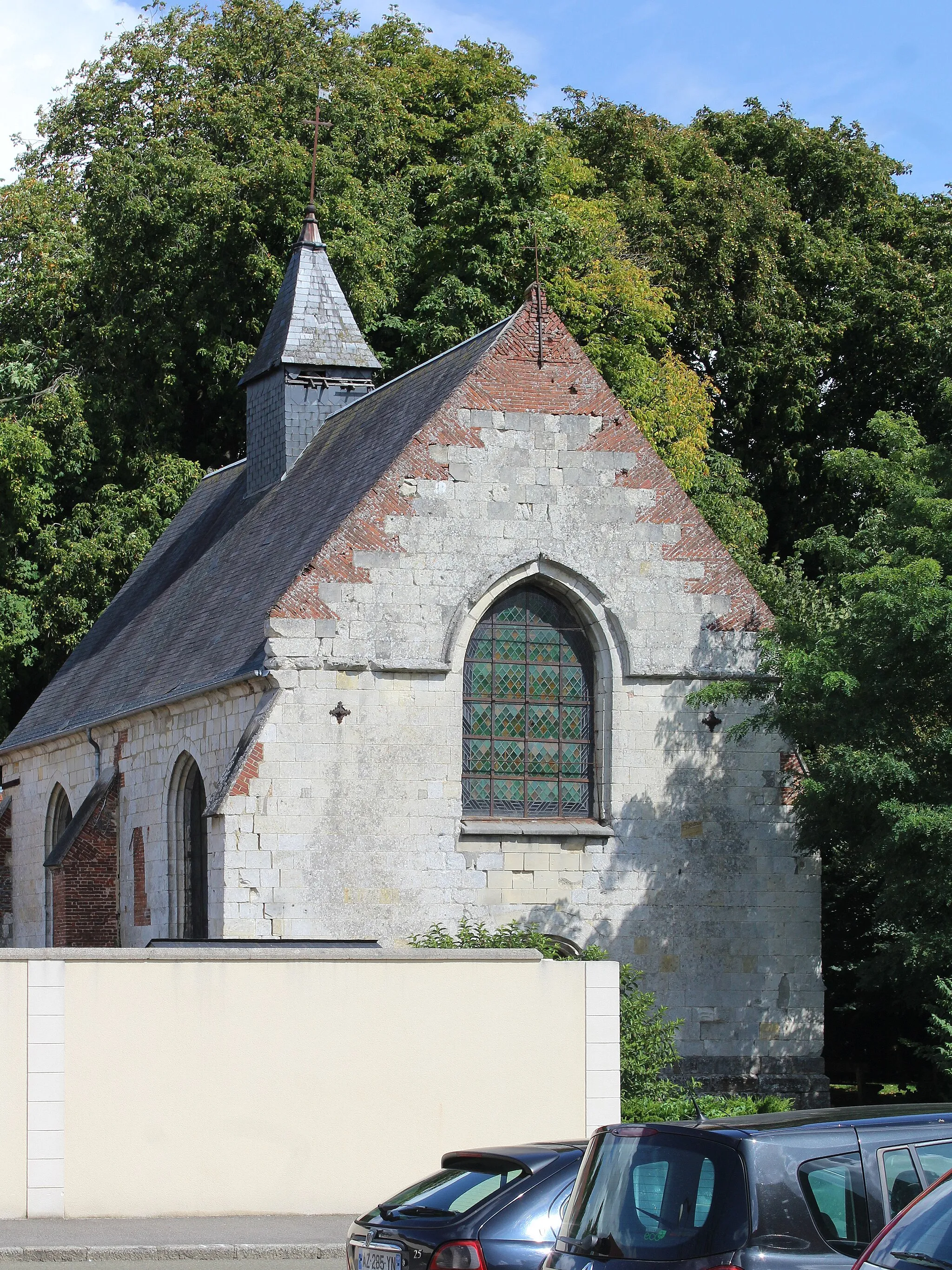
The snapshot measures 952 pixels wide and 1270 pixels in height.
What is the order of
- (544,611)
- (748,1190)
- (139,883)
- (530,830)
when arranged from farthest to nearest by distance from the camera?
(139,883), (544,611), (530,830), (748,1190)

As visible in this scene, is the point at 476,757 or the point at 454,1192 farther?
the point at 476,757

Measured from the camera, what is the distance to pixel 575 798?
2130cm

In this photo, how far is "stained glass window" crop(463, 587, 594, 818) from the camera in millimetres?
21031

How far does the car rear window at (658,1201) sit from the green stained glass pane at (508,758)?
13.3 meters

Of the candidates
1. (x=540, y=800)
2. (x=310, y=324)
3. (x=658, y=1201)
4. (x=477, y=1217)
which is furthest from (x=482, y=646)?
(x=658, y=1201)

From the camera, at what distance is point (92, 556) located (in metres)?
32.6

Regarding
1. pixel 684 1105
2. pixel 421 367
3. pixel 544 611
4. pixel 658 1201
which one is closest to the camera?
pixel 658 1201

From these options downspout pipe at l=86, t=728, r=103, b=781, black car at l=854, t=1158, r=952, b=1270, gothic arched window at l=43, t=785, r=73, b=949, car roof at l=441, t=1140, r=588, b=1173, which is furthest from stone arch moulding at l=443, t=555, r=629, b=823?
black car at l=854, t=1158, r=952, b=1270

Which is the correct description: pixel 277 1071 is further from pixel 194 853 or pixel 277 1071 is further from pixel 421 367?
pixel 421 367

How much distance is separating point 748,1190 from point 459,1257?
200 centimetres

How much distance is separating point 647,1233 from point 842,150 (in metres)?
37.8

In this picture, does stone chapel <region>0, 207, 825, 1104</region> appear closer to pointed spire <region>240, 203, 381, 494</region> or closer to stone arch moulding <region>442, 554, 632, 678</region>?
stone arch moulding <region>442, 554, 632, 678</region>

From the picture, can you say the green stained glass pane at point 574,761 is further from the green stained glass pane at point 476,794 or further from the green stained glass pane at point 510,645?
the green stained glass pane at point 510,645

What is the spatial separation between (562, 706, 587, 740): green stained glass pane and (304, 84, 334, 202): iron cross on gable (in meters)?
13.1
